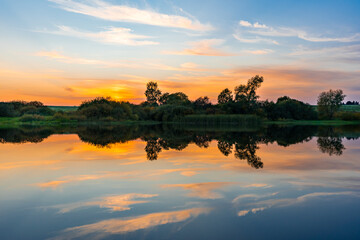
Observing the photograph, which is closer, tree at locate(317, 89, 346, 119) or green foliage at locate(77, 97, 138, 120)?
green foliage at locate(77, 97, 138, 120)

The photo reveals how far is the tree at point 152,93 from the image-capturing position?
109 m

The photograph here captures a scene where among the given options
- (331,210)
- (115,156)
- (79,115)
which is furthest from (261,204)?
(79,115)

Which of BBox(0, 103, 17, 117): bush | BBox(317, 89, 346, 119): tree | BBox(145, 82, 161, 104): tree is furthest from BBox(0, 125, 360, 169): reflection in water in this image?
BBox(145, 82, 161, 104): tree

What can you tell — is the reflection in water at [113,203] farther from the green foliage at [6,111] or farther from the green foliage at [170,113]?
the green foliage at [6,111]

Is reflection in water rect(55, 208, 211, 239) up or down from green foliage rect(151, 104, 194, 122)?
down

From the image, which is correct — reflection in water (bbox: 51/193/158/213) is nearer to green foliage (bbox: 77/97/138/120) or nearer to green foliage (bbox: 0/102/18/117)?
green foliage (bbox: 77/97/138/120)

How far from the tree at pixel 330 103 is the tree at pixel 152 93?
57.9 meters

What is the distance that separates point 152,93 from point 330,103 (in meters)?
62.6

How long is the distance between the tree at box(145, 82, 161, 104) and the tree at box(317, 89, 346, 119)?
5786 centimetres

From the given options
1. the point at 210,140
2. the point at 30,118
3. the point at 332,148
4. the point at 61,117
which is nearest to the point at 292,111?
the point at 61,117

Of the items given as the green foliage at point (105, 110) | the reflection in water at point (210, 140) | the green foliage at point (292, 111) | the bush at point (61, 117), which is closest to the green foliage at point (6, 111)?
the bush at point (61, 117)

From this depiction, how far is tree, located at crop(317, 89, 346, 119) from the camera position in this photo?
8888 centimetres

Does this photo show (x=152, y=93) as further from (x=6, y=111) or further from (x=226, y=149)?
(x=226, y=149)

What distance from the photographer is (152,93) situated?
10931 cm
